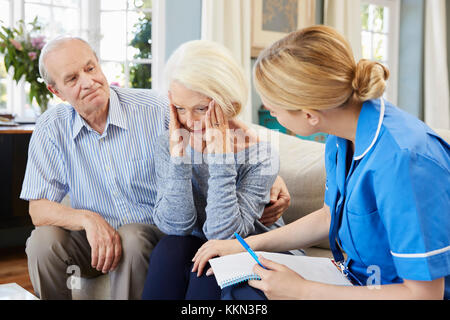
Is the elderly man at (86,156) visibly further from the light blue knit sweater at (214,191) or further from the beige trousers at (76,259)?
the light blue knit sweater at (214,191)

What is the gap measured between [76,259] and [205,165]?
0.57 metres

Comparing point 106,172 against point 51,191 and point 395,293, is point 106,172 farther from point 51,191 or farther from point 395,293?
point 395,293

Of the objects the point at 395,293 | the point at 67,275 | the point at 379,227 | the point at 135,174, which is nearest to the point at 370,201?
the point at 379,227

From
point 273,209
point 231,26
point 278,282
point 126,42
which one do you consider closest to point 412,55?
point 231,26

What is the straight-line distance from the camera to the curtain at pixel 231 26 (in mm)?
3484

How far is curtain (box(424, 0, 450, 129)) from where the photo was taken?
5.19 metres

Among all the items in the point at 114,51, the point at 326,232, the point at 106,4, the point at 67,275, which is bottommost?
the point at 67,275

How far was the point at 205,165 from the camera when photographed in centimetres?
154

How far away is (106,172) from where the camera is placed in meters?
1.77

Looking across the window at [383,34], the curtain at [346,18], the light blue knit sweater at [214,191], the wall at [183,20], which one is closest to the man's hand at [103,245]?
the light blue knit sweater at [214,191]

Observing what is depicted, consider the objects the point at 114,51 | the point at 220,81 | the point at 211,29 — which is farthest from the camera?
the point at 114,51

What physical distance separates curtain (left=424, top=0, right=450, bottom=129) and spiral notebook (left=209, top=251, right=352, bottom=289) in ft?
15.0

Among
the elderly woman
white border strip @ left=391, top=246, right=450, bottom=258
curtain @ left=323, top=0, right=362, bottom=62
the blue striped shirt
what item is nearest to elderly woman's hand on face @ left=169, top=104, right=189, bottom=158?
the elderly woman

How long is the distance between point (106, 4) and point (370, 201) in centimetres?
324
